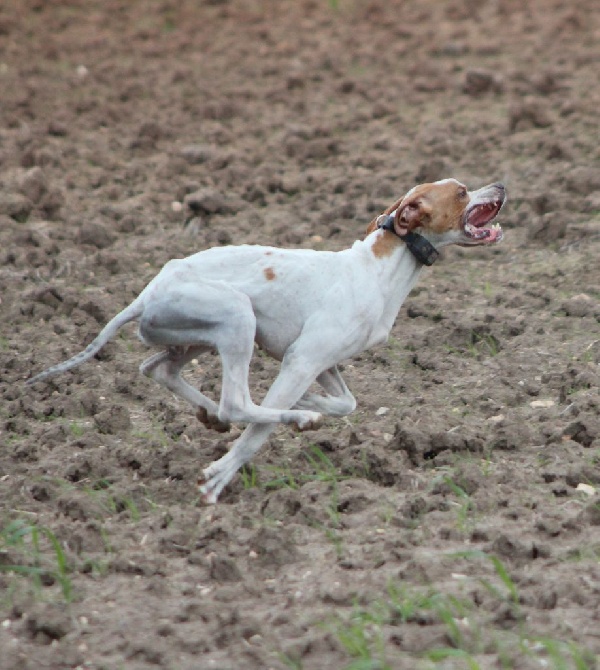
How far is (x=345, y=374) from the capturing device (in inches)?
294

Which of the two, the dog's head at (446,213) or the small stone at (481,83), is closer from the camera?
the dog's head at (446,213)

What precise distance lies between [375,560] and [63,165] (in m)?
6.57

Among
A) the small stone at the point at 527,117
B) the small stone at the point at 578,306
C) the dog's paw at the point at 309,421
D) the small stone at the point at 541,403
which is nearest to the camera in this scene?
the dog's paw at the point at 309,421

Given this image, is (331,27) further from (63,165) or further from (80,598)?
(80,598)

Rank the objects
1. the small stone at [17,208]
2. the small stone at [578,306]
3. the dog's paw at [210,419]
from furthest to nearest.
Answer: the small stone at [17,208] < the small stone at [578,306] < the dog's paw at [210,419]

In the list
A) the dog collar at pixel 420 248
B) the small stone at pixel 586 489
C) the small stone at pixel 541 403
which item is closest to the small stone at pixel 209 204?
the small stone at pixel 541 403

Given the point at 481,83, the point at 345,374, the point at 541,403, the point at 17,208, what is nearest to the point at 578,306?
the point at 541,403

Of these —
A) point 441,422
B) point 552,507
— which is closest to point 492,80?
point 441,422

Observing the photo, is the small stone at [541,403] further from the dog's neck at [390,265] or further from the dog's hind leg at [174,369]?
the dog's hind leg at [174,369]

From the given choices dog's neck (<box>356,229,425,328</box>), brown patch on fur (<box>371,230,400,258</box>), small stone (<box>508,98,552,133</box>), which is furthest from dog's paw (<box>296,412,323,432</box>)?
small stone (<box>508,98,552,133</box>)

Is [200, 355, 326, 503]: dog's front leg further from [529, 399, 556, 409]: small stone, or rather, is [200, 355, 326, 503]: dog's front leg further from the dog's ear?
[529, 399, 556, 409]: small stone

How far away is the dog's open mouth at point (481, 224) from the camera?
246 inches

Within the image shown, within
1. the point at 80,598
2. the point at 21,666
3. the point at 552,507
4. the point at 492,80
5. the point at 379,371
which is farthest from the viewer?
the point at 492,80

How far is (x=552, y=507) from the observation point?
226 inches
